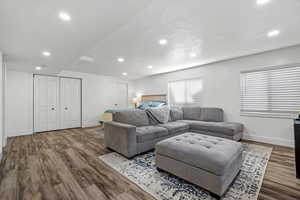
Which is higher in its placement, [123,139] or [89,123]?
[123,139]

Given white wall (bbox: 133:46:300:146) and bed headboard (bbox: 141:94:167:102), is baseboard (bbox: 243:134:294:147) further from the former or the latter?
bed headboard (bbox: 141:94:167:102)

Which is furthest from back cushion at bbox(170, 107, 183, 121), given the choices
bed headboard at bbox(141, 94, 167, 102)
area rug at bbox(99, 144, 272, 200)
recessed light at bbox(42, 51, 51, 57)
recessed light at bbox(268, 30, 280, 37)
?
recessed light at bbox(42, 51, 51, 57)

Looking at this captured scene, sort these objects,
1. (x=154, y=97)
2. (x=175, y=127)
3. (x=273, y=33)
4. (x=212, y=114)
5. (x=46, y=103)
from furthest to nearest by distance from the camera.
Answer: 1. (x=154, y=97)
2. (x=46, y=103)
3. (x=212, y=114)
4. (x=175, y=127)
5. (x=273, y=33)

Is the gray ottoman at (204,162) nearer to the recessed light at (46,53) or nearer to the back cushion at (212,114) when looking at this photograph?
the back cushion at (212,114)

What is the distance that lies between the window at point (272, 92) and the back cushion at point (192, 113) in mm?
1231

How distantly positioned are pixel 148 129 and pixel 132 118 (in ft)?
1.85

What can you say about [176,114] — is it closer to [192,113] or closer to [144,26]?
[192,113]

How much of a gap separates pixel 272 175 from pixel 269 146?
1.58 m

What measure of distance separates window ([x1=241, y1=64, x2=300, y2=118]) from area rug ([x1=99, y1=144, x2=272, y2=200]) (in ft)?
4.24

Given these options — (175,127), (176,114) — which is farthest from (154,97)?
(175,127)

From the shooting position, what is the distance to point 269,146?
315cm

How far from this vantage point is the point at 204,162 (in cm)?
157

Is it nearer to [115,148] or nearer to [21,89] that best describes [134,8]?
[115,148]

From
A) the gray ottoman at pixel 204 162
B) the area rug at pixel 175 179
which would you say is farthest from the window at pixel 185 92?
the gray ottoman at pixel 204 162
